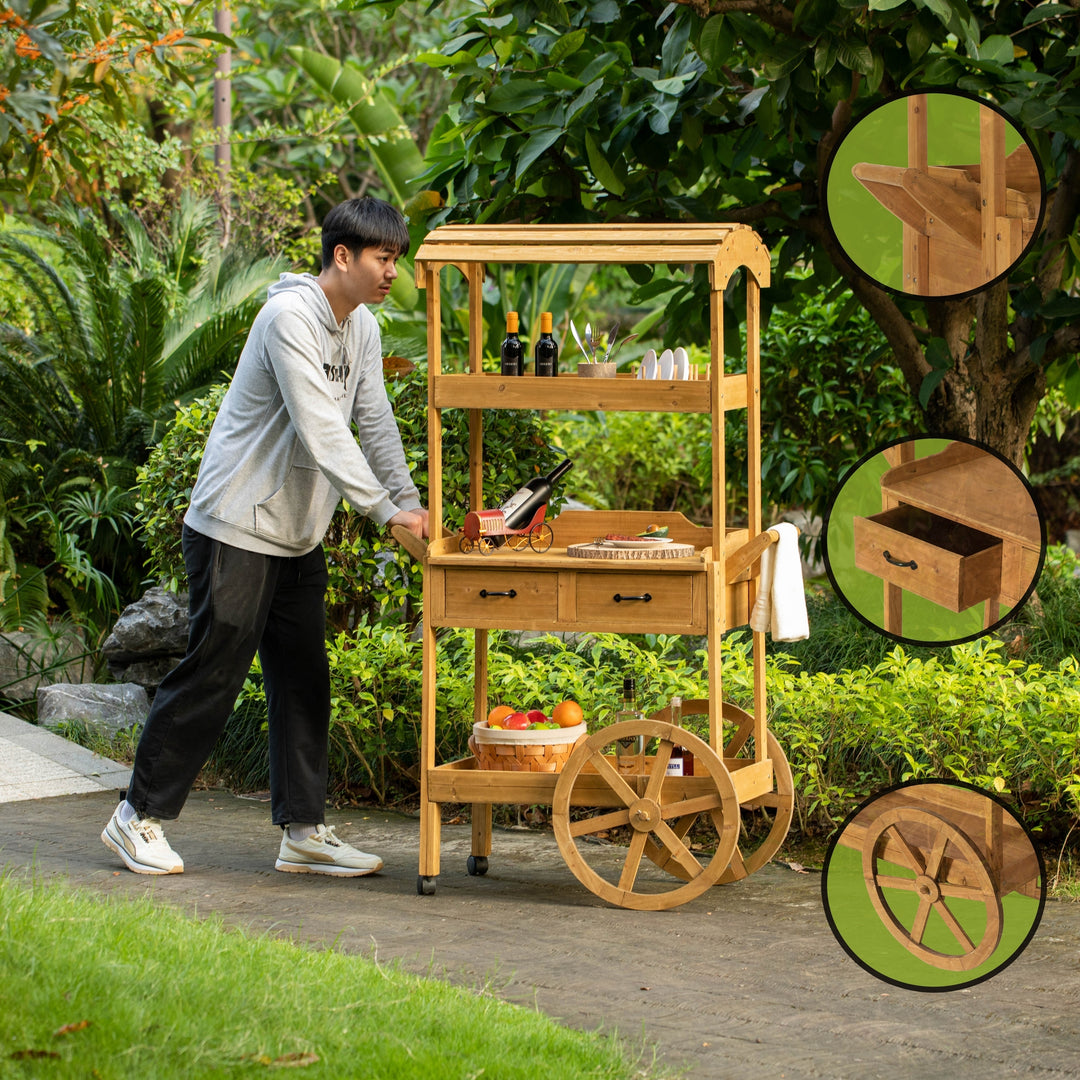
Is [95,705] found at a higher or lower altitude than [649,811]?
lower

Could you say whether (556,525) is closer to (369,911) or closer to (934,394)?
(369,911)

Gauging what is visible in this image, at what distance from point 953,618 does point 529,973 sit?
1.52 meters

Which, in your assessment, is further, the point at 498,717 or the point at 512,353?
the point at 498,717

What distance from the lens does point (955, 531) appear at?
9.30 ft

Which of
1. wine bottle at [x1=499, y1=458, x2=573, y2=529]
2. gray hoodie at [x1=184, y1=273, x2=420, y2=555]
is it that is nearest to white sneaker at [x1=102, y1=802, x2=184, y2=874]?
gray hoodie at [x1=184, y1=273, x2=420, y2=555]

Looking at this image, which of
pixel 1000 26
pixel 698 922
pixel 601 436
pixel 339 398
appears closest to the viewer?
pixel 698 922

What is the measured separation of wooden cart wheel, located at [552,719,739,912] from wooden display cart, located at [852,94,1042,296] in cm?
180

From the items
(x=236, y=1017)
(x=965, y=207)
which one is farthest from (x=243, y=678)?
(x=965, y=207)

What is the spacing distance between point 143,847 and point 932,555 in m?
2.87

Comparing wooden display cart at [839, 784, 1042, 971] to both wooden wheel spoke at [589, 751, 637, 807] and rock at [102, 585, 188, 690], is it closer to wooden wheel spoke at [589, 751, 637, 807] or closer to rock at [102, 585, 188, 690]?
wooden wheel spoke at [589, 751, 637, 807]

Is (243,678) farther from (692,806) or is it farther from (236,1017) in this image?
(236,1017)

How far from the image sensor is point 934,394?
5.84 metres

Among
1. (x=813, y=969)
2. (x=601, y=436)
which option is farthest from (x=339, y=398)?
(x=601, y=436)

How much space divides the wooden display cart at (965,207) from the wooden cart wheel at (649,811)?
180 cm
